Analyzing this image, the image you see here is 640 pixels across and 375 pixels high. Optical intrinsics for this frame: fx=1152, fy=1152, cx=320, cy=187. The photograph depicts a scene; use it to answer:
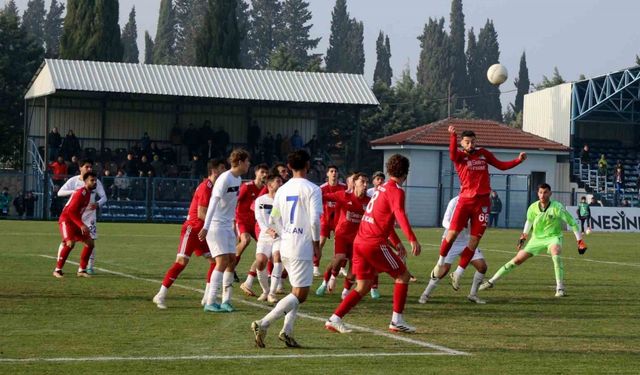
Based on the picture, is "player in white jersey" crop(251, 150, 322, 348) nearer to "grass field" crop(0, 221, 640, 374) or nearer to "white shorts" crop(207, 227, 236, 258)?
"grass field" crop(0, 221, 640, 374)

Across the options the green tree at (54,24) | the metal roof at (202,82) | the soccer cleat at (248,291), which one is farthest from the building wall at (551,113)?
the green tree at (54,24)

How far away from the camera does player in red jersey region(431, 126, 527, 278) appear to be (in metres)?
16.4

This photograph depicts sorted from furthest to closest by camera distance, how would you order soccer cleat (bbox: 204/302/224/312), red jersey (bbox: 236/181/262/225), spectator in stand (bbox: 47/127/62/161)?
spectator in stand (bbox: 47/127/62/161) → red jersey (bbox: 236/181/262/225) → soccer cleat (bbox: 204/302/224/312)

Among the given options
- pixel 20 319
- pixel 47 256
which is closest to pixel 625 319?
pixel 20 319

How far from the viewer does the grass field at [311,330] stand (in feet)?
34.4

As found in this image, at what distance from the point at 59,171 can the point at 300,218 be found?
3543 cm

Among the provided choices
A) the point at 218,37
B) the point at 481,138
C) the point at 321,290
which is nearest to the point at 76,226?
the point at 321,290

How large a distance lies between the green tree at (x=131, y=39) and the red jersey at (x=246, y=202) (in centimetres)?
12919

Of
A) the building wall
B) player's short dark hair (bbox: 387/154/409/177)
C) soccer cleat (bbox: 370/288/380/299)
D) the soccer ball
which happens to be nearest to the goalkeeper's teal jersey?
soccer cleat (bbox: 370/288/380/299)

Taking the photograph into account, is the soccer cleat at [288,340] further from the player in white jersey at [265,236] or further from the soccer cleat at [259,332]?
the player in white jersey at [265,236]

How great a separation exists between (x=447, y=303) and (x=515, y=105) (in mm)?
123126

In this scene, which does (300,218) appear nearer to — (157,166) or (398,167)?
(398,167)

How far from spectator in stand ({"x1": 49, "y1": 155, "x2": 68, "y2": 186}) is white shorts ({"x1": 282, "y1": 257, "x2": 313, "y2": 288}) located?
35.0 m

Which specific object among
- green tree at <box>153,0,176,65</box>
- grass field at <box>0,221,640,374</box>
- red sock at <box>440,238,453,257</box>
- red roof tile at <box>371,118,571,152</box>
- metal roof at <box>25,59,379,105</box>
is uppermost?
green tree at <box>153,0,176,65</box>
